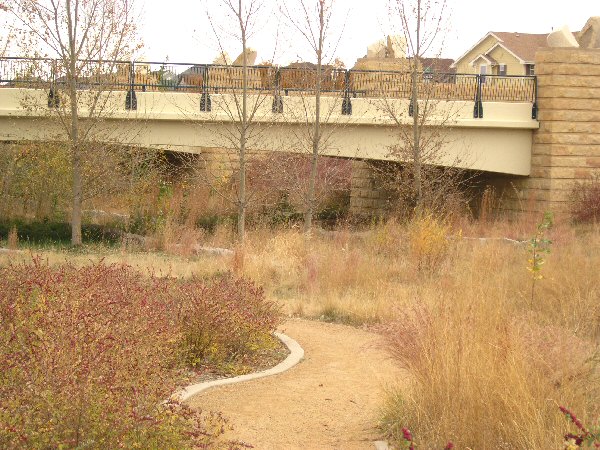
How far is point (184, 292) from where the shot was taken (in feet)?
28.8

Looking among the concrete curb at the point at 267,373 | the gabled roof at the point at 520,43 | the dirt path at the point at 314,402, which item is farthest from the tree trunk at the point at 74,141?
the gabled roof at the point at 520,43

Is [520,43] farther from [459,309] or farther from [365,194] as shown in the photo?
[459,309]

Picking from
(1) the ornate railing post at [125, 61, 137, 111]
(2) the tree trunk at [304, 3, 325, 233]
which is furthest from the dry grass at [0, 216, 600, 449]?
(1) the ornate railing post at [125, 61, 137, 111]

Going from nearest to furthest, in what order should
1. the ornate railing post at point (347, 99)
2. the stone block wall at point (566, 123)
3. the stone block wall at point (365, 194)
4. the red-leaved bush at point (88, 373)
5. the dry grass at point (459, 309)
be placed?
the red-leaved bush at point (88, 373), the dry grass at point (459, 309), the ornate railing post at point (347, 99), the stone block wall at point (566, 123), the stone block wall at point (365, 194)

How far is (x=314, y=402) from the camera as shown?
7.22 meters

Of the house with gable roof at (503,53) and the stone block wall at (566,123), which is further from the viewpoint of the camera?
the house with gable roof at (503,53)

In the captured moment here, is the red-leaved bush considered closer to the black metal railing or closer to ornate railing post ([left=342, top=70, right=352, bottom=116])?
the black metal railing

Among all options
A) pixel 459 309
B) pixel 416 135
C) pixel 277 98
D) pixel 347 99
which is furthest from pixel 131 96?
pixel 459 309

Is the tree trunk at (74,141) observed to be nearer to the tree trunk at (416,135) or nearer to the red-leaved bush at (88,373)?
the tree trunk at (416,135)

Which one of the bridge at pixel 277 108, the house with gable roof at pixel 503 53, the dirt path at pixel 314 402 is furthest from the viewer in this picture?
the house with gable roof at pixel 503 53

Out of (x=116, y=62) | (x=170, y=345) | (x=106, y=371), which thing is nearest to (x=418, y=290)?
(x=170, y=345)

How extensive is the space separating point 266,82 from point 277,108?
2.61 feet

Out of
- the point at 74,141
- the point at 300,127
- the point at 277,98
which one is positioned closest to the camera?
the point at 74,141

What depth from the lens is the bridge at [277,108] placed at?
21.0 meters
